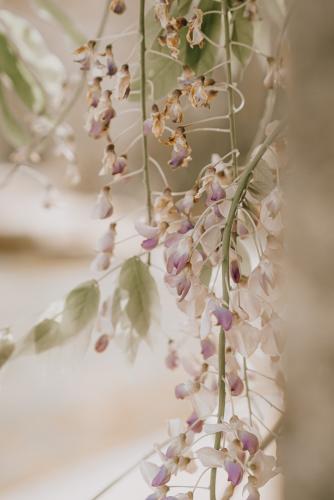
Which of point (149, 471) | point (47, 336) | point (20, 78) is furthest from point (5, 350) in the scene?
point (20, 78)

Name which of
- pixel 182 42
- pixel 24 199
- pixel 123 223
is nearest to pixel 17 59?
pixel 182 42

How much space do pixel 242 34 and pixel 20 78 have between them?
233 mm

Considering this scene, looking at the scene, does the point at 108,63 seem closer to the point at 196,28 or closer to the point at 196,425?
the point at 196,28

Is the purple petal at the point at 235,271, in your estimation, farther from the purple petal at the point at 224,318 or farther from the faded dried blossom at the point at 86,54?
the faded dried blossom at the point at 86,54

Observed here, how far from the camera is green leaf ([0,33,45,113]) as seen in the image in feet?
2.13

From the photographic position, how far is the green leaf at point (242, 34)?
51 cm

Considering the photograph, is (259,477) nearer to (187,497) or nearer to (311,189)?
(187,497)

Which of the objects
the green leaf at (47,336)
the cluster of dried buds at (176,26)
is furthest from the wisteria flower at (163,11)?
the green leaf at (47,336)

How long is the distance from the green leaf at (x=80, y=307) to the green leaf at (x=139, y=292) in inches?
0.9

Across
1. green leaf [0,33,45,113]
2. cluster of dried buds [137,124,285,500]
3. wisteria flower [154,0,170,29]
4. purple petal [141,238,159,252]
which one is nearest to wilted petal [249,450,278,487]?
cluster of dried buds [137,124,285,500]

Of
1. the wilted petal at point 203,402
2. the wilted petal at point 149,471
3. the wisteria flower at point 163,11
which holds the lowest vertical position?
the wilted petal at point 149,471

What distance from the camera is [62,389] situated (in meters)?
1.59

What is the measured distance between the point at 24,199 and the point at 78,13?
597 millimetres

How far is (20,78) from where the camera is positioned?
664 mm
